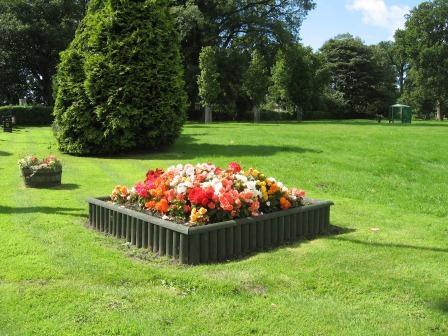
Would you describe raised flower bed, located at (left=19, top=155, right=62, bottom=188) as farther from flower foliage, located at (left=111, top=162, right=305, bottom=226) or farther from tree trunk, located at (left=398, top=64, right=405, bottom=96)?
tree trunk, located at (left=398, top=64, right=405, bottom=96)

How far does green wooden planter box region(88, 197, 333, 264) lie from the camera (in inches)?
225

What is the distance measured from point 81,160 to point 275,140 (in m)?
7.07

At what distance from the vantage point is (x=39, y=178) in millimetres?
10500

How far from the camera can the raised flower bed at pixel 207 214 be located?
5812 millimetres

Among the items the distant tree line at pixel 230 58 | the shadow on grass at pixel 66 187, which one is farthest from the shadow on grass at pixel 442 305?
→ the distant tree line at pixel 230 58

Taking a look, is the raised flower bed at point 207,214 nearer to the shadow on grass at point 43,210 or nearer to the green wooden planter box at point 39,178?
the shadow on grass at point 43,210

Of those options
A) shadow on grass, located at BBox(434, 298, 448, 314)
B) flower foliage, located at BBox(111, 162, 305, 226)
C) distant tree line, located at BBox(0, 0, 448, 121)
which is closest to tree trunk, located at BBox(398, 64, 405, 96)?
distant tree line, located at BBox(0, 0, 448, 121)

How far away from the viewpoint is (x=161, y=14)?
15984 mm

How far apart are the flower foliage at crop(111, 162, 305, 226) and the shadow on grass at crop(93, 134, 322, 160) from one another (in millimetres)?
7561

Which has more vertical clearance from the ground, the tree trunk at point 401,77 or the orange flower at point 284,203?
the tree trunk at point 401,77

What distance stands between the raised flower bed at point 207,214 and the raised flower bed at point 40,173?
12.1ft

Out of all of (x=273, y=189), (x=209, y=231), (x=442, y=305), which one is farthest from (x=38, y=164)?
(x=442, y=305)

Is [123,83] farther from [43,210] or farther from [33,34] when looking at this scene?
[33,34]

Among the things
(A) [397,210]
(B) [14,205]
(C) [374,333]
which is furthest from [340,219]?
(B) [14,205]
